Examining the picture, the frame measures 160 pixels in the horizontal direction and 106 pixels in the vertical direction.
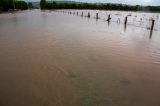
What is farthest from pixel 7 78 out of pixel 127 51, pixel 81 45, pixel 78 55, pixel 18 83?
pixel 127 51

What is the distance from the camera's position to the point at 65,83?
576 centimetres

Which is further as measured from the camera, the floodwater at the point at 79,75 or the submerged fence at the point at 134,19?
the submerged fence at the point at 134,19

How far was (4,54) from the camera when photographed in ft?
28.5

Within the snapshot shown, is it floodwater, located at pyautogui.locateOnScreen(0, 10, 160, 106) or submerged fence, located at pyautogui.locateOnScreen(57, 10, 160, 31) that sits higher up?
submerged fence, located at pyautogui.locateOnScreen(57, 10, 160, 31)

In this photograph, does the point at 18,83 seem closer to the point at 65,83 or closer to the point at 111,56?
the point at 65,83

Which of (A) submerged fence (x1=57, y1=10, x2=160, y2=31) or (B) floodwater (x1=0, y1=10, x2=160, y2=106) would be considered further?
(A) submerged fence (x1=57, y1=10, x2=160, y2=31)

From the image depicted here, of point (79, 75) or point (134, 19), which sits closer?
point (79, 75)

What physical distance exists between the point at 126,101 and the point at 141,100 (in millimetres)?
420

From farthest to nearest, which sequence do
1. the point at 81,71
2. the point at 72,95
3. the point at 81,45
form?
the point at 81,45
the point at 81,71
the point at 72,95

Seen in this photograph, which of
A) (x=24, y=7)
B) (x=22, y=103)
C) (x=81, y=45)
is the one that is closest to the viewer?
(x=22, y=103)

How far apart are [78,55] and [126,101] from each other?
13.7ft

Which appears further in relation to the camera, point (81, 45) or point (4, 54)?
point (81, 45)

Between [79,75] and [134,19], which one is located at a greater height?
[134,19]

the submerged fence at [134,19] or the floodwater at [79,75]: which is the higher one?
the submerged fence at [134,19]
